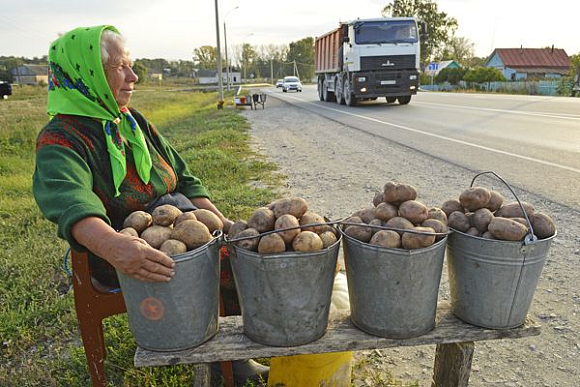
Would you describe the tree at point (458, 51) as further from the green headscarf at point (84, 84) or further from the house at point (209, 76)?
the green headscarf at point (84, 84)

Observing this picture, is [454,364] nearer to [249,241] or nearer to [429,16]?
[249,241]

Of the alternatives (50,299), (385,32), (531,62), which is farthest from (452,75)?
(50,299)

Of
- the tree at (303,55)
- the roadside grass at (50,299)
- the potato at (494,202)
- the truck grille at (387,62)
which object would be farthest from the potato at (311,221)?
the tree at (303,55)

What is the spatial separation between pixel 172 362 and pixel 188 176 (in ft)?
3.85

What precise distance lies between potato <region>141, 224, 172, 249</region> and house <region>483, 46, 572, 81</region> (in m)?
64.6

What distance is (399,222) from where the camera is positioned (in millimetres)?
1766

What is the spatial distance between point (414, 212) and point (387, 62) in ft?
50.5

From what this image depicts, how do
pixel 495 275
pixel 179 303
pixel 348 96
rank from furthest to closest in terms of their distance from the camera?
pixel 348 96 < pixel 495 275 < pixel 179 303

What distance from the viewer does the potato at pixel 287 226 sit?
66.9 inches

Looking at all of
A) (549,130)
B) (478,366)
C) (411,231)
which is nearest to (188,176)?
(411,231)

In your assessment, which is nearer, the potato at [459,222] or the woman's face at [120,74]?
the potato at [459,222]

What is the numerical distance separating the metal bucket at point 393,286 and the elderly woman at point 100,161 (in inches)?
28.1

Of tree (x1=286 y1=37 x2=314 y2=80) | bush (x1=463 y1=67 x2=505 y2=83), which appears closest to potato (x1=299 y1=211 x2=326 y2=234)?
bush (x1=463 y1=67 x2=505 y2=83)

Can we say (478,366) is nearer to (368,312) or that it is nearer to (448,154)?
(368,312)
